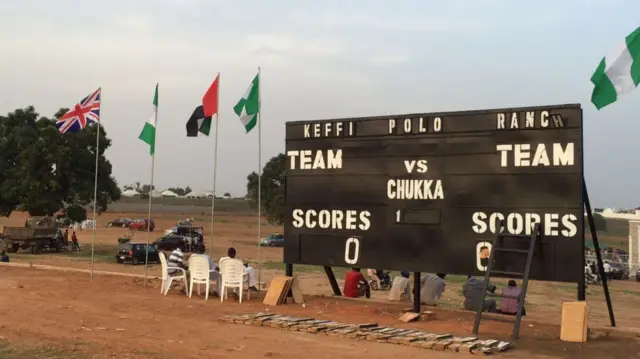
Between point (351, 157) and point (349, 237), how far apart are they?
1.68 meters

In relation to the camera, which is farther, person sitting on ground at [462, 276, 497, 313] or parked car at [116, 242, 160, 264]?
parked car at [116, 242, 160, 264]

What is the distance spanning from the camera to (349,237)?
13281 millimetres

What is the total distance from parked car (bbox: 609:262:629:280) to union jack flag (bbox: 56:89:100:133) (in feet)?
111

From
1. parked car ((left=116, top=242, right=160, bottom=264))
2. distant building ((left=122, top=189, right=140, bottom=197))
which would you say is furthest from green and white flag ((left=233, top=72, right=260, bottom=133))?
distant building ((left=122, top=189, right=140, bottom=197))

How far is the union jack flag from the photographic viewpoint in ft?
63.5

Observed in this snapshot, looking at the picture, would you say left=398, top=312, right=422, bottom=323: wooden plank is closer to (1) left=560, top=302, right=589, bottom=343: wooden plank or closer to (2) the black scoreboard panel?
(2) the black scoreboard panel

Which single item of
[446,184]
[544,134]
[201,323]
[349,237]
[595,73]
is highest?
[595,73]

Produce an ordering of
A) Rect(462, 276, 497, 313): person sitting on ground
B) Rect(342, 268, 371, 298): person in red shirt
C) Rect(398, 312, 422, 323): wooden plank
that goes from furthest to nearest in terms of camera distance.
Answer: Rect(342, 268, 371, 298): person in red shirt
Rect(462, 276, 497, 313): person sitting on ground
Rect(398, 312, 422, 323): wooden plank

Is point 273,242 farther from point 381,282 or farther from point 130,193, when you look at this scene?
point 130,193

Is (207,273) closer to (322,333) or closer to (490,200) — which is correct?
(322,333)

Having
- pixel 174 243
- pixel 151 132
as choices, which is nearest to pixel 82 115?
pixel 151 132

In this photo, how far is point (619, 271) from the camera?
134 ft

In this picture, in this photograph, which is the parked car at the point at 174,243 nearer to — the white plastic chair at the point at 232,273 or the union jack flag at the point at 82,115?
the union jack flag at the point at 82,115

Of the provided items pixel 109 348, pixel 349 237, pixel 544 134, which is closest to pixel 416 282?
pixel 349 237
